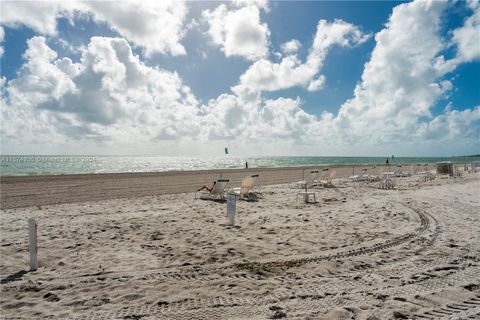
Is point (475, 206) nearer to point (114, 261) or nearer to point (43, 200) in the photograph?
point (114, 261)

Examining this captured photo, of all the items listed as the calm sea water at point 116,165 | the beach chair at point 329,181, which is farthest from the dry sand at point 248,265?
the calm sea water at point 116,165

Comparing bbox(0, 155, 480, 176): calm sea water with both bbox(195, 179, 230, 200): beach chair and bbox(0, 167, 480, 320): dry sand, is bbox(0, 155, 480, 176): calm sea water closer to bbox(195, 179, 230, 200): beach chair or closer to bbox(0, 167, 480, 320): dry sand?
bbox(195, 179, 230, 200): beach chair

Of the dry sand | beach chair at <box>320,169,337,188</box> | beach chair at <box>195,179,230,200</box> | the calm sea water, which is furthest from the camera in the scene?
the calm sea water

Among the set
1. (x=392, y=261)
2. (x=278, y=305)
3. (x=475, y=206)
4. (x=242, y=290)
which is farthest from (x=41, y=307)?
(x=475, y=206)

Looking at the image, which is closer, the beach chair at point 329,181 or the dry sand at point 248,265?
the dry sand at point 248,265

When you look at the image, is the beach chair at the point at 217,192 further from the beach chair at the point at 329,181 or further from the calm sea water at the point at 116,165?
the calm sea water at the point at 116,165

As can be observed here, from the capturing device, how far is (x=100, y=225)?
6.89m

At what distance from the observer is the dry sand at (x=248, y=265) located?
3.16 meters

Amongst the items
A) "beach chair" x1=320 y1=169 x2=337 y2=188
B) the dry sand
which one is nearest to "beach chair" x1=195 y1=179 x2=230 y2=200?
the dry sand

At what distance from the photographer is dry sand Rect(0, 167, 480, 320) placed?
3.16 meters

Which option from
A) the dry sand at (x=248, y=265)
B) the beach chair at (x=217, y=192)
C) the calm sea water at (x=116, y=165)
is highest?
the calm sea water at (x=116, y=165)

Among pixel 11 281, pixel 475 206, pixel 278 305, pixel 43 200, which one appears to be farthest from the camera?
pixel 43 200

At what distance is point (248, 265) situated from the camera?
169 inches

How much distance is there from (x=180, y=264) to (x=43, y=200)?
9.18 m
